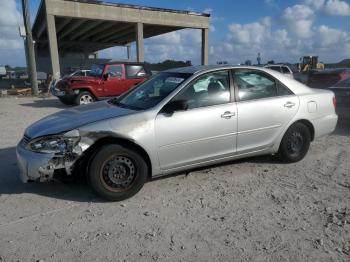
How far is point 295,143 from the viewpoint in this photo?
5094 mm

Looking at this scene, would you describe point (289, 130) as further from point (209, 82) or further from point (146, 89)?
point (146, 89)

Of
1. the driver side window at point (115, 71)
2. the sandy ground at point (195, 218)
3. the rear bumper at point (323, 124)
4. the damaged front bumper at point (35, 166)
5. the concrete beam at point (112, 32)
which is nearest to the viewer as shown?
the sandy ground at point (195, 218)

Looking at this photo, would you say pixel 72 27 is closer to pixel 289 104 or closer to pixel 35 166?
pixel 289 104

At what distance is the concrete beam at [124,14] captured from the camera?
22938mm

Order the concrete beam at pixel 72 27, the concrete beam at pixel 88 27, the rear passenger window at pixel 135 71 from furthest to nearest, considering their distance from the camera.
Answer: the concrete beam at pixel 88 27, the concrete beam at pixel 72 27, the rear passenger window at pixel 135 71

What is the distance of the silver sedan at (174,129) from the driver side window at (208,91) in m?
0.01

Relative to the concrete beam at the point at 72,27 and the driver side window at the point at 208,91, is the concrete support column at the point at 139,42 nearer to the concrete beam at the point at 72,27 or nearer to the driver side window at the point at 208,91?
the concrete beam at the point at 72,27

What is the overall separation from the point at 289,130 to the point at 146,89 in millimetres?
2229

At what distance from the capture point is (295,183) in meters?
4.39

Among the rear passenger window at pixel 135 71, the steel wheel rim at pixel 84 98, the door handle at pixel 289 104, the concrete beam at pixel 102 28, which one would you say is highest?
the concrete beam at pixel 102 28

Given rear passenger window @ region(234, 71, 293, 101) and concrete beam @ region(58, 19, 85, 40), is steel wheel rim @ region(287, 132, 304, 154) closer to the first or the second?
rear passenger window @ region(234, 71, 293, 101)

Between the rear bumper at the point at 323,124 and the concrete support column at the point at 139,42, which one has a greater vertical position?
the concrete support column at the point at 139,42

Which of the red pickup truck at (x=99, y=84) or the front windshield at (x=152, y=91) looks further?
the red pickup truck at (x=99, y=84)

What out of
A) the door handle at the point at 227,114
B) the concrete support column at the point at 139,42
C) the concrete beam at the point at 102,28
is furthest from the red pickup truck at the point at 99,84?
the concrete beam at the point at 102,28
